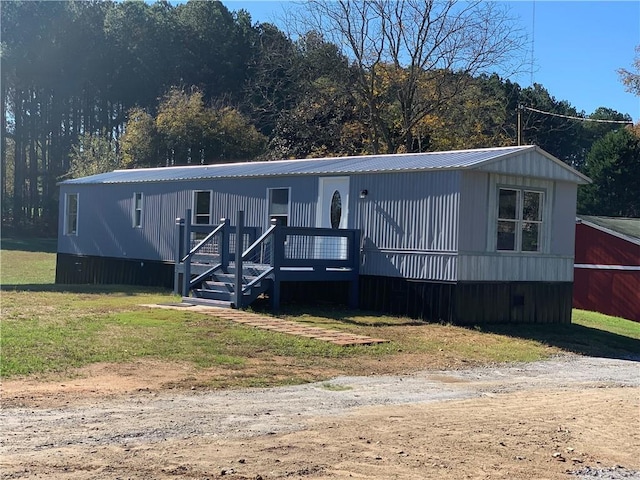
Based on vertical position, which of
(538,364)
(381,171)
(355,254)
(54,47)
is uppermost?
(54,47)

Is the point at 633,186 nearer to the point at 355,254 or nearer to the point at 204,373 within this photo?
the point at 355,254

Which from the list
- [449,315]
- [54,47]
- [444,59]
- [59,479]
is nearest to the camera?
[59,479]

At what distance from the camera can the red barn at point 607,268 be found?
24.1 meters

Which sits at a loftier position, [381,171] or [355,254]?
[381,171]

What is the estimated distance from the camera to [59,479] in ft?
17.2

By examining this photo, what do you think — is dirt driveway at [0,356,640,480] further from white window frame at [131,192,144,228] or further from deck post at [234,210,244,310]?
white window frame at [131,192,144,228]

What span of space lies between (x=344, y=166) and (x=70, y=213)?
1146cm

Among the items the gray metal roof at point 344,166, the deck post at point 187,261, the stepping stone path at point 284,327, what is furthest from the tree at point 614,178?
the stepping stone path at point 284,327

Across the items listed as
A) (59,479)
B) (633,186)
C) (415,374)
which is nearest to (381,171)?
(415,374)

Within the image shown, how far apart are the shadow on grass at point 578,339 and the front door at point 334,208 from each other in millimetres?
3485

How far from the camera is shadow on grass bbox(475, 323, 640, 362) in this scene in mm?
14641

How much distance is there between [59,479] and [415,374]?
6262 millimetres

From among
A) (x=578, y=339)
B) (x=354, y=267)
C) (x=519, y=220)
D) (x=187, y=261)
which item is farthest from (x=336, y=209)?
(x=578, y=339)

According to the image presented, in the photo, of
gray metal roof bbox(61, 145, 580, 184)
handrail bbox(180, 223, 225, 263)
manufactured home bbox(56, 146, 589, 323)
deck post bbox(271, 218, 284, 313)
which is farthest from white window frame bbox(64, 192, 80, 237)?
deck post bbox(271, 218, 284, 313)
